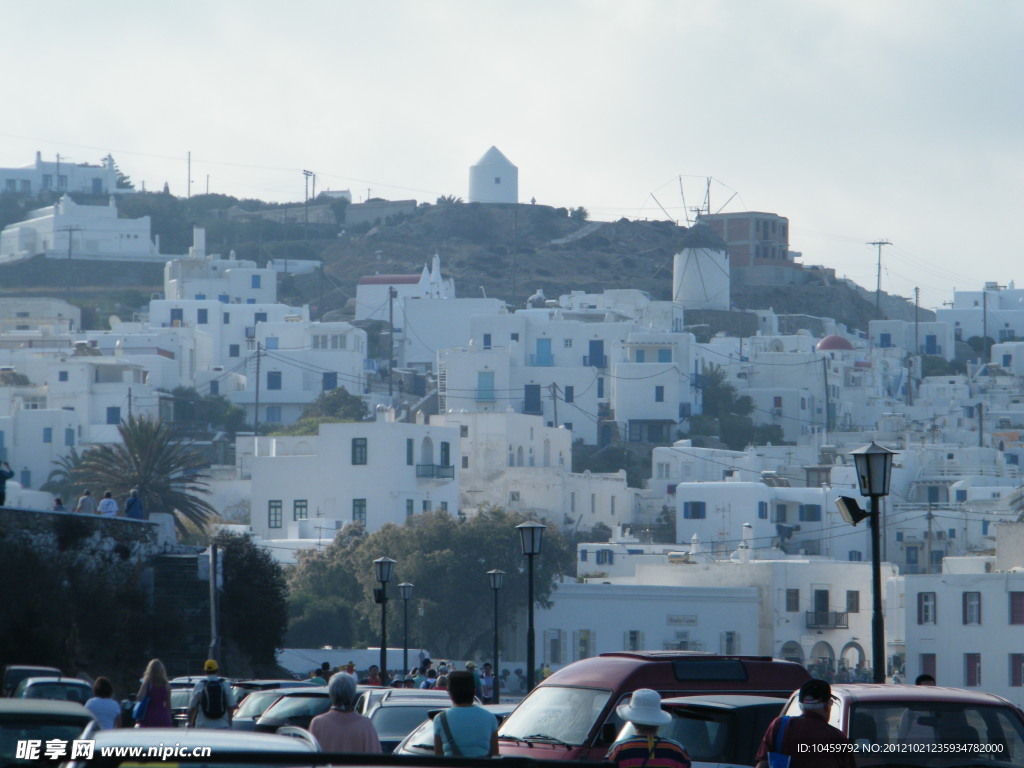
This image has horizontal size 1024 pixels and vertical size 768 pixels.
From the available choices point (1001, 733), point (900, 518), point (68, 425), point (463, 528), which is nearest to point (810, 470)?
point (900, 518)

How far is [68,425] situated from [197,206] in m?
76.1

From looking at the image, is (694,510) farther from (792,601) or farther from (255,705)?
(255,705)

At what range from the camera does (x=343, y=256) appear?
145 meters

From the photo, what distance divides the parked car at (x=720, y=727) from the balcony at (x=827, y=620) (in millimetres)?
53718

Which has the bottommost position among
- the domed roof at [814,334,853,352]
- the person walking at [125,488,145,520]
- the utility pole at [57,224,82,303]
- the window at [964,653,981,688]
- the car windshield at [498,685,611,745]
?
the window at [964,653,981,688]

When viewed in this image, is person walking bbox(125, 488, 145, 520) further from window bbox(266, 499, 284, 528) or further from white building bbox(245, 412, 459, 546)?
window bbox(266, 499, 284, 528)

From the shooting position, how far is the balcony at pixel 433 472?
72375 millimetres

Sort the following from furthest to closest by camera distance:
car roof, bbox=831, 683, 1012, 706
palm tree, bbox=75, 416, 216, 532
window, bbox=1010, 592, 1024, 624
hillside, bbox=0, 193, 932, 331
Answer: hillside, bbox=0, 193, 932, 331, window, bbox=1010, 592, 1024, 624, palm tree, bbox=75, 416, 216, 532, car roof, bbox=831, 683, 1012, 706

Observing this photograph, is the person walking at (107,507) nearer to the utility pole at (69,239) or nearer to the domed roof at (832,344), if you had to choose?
the domed roof at (832,344)

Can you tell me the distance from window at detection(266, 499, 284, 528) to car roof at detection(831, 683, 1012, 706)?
206 feet

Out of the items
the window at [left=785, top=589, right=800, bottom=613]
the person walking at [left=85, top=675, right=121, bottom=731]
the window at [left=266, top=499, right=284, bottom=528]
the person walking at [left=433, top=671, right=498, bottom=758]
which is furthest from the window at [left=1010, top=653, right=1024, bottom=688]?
the person walking at [left=433, top=671, right=498, bottom=758]

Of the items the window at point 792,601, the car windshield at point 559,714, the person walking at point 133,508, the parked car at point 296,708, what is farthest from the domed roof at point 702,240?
the car windshield at point 559,714

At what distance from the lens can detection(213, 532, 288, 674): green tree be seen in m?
39.2

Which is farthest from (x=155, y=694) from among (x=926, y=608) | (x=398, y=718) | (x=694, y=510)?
(x=694, y=510)
